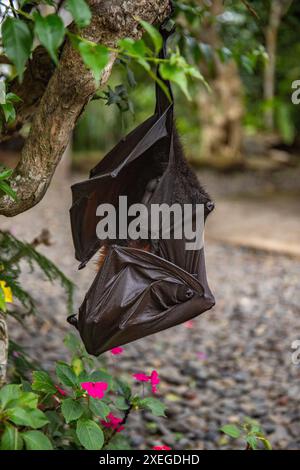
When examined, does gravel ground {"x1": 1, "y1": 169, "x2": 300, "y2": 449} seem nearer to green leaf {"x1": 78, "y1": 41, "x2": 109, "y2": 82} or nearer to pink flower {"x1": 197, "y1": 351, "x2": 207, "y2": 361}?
pink flower {"x1": 197, "y1": 351, "x2": 207, "y2": 361}

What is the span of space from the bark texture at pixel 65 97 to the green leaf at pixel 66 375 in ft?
1.37

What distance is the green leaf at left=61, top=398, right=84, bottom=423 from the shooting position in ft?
4.74

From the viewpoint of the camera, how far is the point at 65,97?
145cm

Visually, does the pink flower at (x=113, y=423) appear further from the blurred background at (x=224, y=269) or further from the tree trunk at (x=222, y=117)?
the tree trunk at (x=222, y=117)

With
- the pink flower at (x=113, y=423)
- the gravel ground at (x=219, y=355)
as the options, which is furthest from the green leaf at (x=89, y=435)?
the gravel ground at (x=219, y=355)

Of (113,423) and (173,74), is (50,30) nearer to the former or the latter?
(173,74)

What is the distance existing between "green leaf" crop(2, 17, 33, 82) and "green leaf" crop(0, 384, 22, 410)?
650 mm

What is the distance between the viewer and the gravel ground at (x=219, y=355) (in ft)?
8.87

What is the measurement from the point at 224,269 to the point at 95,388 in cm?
393

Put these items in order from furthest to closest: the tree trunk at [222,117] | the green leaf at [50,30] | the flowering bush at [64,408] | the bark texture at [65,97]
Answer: the tree trunk at [222,117], the bark texture at [65,97], the flowering bush at [64,408], the green leaf at [50,30]

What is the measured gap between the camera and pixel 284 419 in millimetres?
2758

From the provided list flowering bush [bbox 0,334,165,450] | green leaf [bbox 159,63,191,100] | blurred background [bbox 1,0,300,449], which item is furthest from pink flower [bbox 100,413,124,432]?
green leaf [bbox 159,63,191,100]
